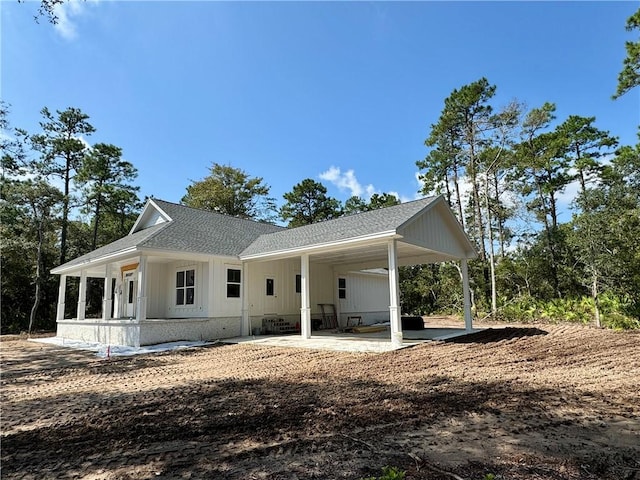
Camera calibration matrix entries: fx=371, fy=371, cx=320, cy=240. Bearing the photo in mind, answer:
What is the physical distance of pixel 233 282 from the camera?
1373cm

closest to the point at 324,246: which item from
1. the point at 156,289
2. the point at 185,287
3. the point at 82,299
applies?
the point at 185,287

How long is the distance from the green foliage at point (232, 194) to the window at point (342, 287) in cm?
1850

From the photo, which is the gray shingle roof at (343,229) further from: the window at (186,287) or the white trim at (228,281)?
the window at (186,287)

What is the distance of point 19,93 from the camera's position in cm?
775

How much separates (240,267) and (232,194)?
72.3ft

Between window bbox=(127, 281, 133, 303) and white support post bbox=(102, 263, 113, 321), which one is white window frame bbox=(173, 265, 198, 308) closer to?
white support post bbox=(102, 263, 113, 321)

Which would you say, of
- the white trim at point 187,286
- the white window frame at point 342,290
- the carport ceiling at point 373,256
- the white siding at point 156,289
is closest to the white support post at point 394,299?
the carport ceiling at point 373,256

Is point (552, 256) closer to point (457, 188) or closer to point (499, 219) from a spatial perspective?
point (499, 219)

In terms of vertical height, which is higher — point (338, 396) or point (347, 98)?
point (347, 98)

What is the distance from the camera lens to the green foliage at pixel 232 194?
34031mm

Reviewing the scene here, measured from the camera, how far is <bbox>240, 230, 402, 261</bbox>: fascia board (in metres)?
9.83

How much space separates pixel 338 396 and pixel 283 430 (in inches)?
59.5

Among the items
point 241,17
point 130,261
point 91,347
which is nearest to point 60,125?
point 130,261

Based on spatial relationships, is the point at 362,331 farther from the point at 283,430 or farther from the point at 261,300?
the point at 283,430
